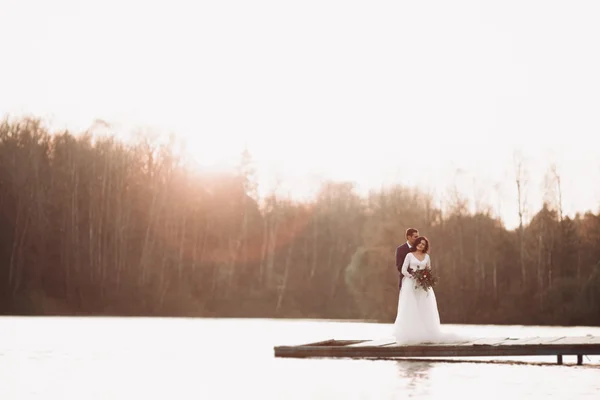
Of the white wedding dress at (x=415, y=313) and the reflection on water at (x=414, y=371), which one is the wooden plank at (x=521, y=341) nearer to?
the white wedding dress at (x=415, y=313)

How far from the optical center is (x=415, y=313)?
20.7m

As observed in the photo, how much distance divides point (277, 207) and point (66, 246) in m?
18.6

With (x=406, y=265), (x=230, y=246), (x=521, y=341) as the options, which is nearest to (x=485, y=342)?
(x=521, y=341)

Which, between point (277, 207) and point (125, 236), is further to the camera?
point (277, 207)

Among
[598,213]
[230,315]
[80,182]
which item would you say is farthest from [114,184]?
[598,213]

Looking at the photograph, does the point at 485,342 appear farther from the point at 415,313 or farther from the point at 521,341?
the point at 415,313

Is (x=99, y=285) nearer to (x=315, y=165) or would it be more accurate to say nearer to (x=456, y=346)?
(x=315, y=165)

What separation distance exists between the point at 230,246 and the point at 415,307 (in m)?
54.5

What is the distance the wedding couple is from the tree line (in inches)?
1373

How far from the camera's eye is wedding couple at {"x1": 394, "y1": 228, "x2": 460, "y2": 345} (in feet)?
67.5

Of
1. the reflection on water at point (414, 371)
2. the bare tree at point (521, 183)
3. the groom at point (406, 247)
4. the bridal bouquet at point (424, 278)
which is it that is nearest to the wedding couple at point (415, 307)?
the groom at point (406, 247)

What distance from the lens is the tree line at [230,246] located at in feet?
196

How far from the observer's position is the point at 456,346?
19156mm

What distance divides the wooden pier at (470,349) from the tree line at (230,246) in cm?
3516
